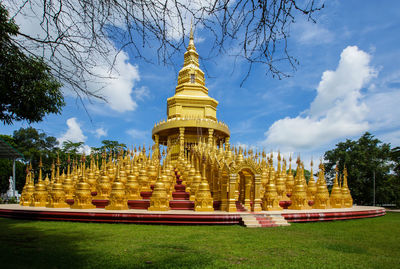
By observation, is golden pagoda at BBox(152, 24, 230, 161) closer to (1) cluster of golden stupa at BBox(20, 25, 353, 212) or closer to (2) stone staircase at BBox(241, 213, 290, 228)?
(1) cluster of golden stupa at BBox(20, 25, 353, 212)

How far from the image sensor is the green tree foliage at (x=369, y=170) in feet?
87.0

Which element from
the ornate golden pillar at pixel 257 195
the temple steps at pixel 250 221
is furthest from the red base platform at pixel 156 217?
the ornate golden pillar at pixel 257 195

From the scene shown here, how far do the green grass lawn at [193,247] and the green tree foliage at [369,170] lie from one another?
21698mm

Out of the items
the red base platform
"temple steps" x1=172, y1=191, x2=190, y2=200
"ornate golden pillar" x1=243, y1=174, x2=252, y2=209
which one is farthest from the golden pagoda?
the red base platform

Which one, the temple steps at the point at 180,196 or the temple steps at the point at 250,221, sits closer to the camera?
the temple steps at the point at 250,221

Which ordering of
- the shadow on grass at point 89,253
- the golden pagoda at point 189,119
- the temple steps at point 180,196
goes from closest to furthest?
1. the shadow on grass at point 89,253
2. the temple steps at point 180,196
3. the golden pagoda at point 189,119

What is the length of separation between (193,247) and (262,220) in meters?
3.94

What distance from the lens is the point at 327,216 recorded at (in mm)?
10469

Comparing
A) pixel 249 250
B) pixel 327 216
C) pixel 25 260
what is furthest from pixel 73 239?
pixel 327 216

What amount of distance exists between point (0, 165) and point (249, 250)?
37.9 metres

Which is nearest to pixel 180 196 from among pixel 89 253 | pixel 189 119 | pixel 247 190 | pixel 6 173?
pixel 247 190

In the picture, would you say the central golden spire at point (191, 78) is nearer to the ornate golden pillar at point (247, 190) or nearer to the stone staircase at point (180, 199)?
the stone staircase at point (180, 199)

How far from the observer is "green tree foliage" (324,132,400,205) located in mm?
26531

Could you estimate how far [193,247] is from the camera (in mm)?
5641
